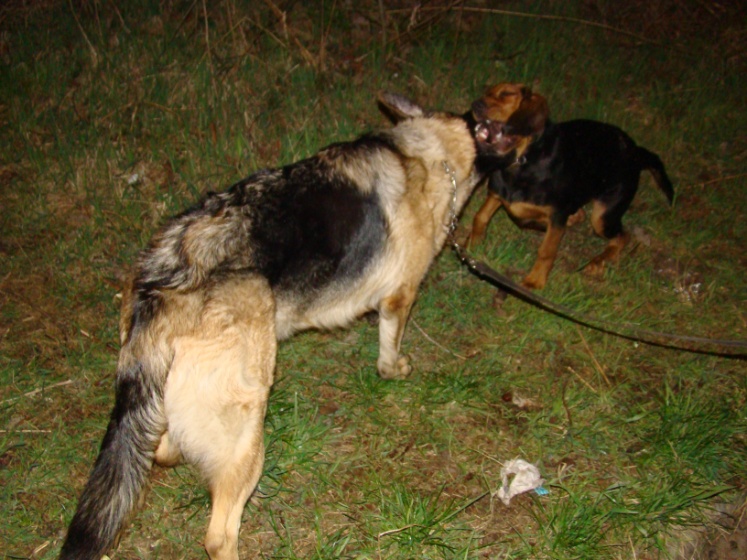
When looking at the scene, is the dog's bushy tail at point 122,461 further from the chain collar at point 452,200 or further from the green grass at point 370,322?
the chain collar at point 452,200

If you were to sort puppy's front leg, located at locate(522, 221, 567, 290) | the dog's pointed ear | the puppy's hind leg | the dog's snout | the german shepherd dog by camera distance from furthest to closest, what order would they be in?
the puppy's hind leg, puppy's front leg, located at locate(522, 221, 567, 290), the dog's pointed ear, the dog's snout, the german shepherd dog

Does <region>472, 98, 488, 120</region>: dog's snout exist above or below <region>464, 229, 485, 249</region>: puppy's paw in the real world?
above

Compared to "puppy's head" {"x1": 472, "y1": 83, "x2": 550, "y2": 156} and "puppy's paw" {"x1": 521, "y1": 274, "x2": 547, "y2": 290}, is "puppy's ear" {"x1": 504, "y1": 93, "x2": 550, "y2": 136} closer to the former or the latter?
"puppy's head" {"x1": 472, "y1": 83, "x2": 550, "y2": 156}

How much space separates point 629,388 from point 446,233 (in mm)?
Answer: 1678

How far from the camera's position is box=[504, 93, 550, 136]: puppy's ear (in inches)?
148

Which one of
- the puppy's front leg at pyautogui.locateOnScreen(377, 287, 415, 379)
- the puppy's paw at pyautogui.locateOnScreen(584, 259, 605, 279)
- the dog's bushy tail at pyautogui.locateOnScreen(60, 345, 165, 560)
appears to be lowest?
the puppy's paw at pyautogui.locateOnScreen(584, 259, 605, 279)

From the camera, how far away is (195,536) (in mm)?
2953

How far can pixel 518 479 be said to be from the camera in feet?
10.8

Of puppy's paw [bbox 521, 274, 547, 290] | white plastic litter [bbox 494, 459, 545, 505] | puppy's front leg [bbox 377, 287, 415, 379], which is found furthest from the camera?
puppy's paw [bbox 521, 274, 547, 290]

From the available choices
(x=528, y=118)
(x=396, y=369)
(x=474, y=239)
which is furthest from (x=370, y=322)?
(x=528, y=118)

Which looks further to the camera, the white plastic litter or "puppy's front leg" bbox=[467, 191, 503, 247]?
"puppy's front leg" bbox=[467, 191, 503, 247]

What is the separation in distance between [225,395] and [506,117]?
98.8 inches

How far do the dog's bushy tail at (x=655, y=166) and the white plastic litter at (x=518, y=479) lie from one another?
2.86 m

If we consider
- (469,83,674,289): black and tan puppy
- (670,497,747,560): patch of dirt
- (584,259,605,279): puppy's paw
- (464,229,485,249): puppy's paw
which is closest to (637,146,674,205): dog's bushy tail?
(469,83,674,289): black and tan puppy
